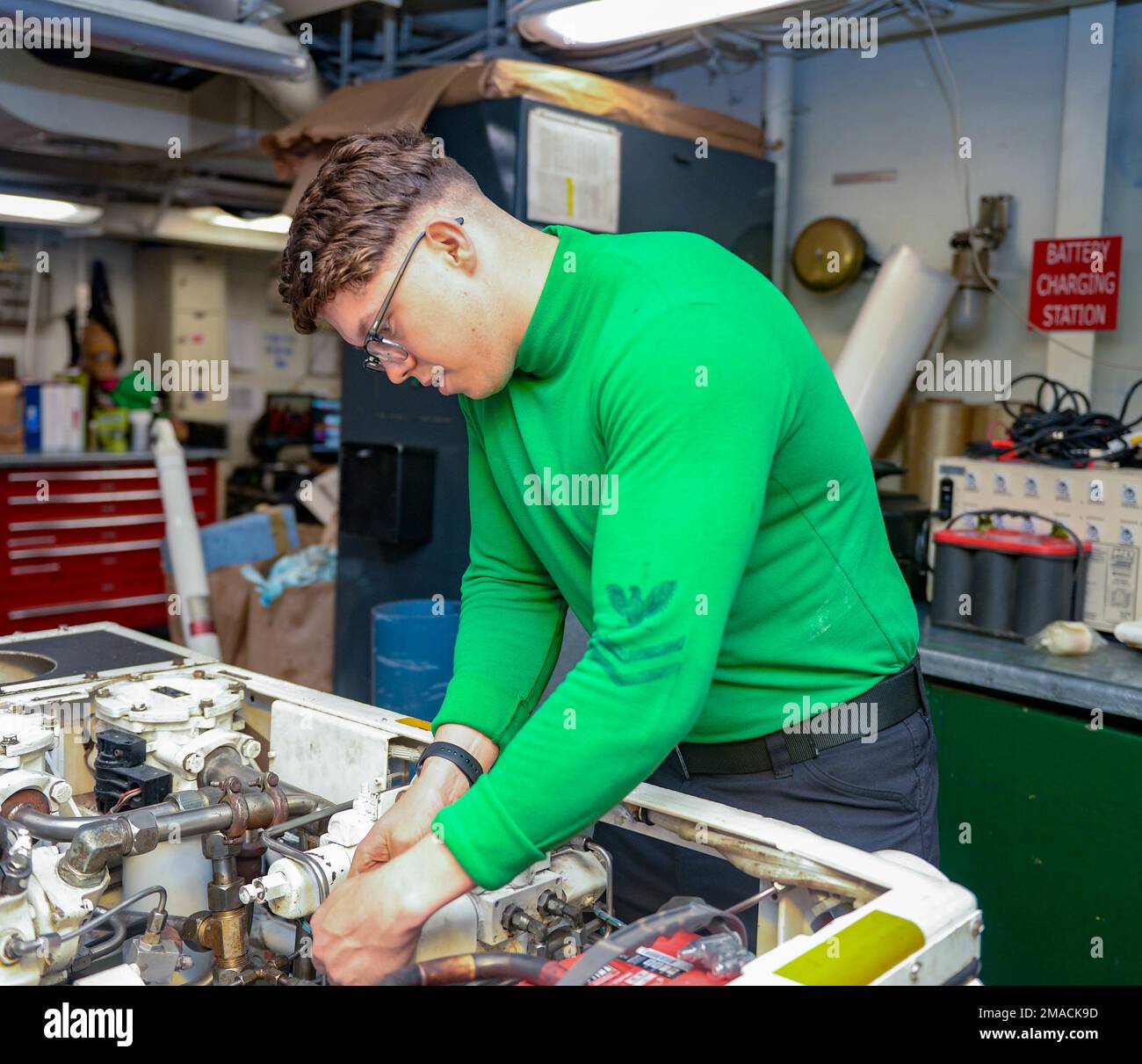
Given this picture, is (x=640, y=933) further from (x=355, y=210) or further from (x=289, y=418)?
(x=289, y=418)

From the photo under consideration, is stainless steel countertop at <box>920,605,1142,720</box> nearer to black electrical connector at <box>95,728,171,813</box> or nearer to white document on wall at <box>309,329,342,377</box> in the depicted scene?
black electrical connector at <box>95,728,171,813</box>

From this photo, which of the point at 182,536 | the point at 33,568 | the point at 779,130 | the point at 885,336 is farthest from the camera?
Result: the point at 33,568

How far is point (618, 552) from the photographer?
3.08 feet

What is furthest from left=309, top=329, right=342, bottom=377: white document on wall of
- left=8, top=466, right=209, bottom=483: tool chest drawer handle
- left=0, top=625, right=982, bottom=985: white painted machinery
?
left=0, top=625, right=982, bottom=985: white painted machinery

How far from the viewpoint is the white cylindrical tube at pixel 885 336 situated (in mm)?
2982

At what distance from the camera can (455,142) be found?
10.4ft

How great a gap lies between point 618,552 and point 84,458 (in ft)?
17.2

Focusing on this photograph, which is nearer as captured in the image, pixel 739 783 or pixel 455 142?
pixel 739 783

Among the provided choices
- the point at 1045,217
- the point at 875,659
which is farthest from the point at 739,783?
the point at 1045,217

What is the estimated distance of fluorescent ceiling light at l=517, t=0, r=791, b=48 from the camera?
2525mm

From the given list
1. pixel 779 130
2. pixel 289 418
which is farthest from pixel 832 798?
pixel 289 418

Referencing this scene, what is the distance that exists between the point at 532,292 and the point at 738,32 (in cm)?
278
